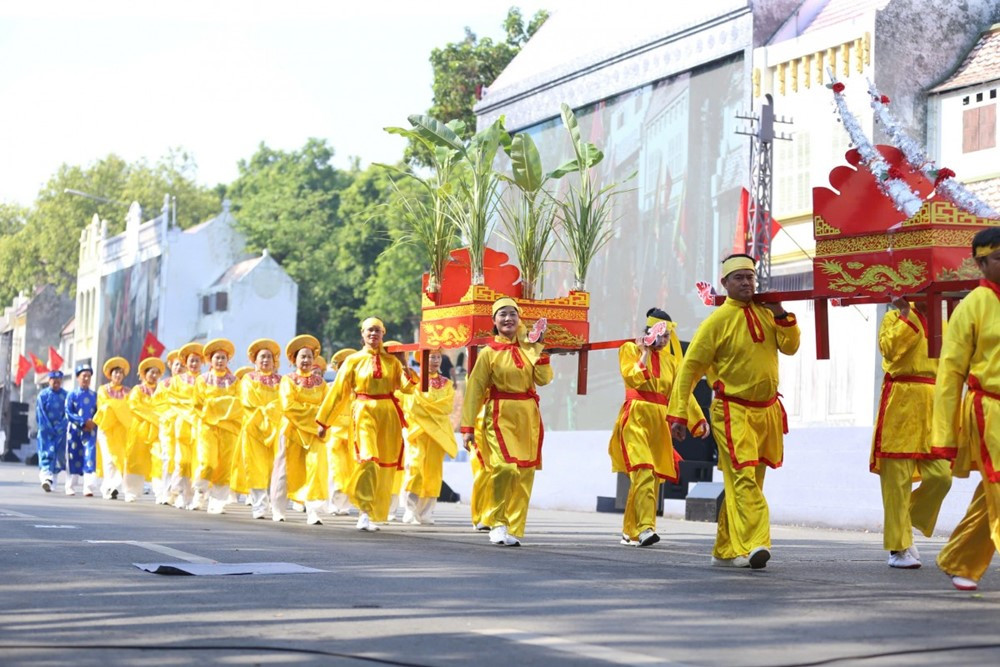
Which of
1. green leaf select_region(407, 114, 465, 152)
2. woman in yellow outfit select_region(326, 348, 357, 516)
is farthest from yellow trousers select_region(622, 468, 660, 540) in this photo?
woman in yellow outfit select_region(326, 348, 357, 516)

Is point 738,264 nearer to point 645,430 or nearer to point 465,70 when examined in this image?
point 645,430

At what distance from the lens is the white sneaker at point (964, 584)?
30.3 feet

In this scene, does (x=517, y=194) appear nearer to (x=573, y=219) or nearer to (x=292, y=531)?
(x=573, y=219)

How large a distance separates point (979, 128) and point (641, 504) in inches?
640

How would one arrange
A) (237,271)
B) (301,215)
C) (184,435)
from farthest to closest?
(301,215) → (237,271) → (184,435)

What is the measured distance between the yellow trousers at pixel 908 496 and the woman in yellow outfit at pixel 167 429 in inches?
476

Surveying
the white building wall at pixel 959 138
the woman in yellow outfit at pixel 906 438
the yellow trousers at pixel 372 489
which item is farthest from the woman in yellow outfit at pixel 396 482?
the white building wall at pixel 959 138

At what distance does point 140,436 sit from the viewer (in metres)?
23.2

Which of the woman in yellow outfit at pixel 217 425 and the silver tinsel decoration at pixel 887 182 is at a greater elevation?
the silver tinsel decoration at pixel 887 182

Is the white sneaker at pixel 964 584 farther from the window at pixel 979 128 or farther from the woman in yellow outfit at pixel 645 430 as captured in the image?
the window at pixel 979 128

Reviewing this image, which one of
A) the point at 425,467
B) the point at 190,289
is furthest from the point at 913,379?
the point at 190,289

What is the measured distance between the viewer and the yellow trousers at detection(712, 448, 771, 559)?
10.9 meters

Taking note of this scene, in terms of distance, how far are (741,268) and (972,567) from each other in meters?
2.75

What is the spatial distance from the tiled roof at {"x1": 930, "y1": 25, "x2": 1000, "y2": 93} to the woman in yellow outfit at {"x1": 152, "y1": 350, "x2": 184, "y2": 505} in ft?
46.6
